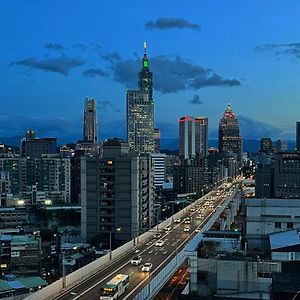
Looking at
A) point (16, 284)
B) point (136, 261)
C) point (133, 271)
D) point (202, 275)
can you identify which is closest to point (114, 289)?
point (202, 275)

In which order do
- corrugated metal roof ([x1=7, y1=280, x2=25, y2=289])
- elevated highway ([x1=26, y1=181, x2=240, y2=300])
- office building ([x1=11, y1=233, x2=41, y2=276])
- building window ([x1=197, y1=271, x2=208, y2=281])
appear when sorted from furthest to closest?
1. office building ([x1=11, y1=233, x2=41, y2=276])
2. corrugated metal roof ([x1=7, y1=280, x2=25, y2=289])
3. elevated highway ([x1=26, y1=181, x2=240, y2=300])
4. building window ([x1=197, y1=271, x2=208, y2=281])

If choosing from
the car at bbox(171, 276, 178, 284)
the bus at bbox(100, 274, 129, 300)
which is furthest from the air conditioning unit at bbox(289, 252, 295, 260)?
the car at bbox(171, 276, 178, 284)

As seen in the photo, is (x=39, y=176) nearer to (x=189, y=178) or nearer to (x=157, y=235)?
(x=189, y=178)

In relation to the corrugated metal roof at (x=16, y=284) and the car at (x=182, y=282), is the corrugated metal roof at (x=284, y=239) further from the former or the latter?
the corrugated metal roof at (x=16, y=284)

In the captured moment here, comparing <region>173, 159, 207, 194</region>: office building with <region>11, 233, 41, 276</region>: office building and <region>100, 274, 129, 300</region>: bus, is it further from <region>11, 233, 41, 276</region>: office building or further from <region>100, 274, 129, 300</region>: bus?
<region>100, 274, 129, 300</region>: bus

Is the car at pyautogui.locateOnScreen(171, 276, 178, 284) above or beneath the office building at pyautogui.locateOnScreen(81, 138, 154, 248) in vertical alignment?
beneath

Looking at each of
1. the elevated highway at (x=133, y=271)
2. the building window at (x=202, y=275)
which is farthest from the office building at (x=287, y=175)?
the building window at (x=202, y=275)
